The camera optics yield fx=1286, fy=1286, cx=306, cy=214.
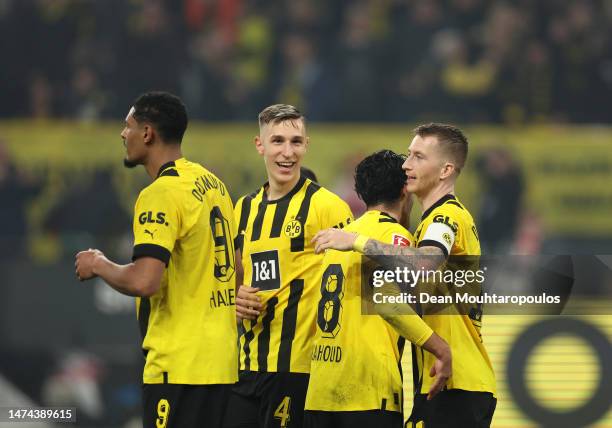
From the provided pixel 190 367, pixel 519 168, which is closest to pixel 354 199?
pixel 519 168

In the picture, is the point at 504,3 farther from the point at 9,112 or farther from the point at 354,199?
the point at 9,112

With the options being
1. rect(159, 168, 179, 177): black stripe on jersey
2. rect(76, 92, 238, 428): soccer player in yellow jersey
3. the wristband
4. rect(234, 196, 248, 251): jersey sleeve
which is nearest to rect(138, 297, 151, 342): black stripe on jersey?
rect(76, 92, 238, 428): soccer player in yellow jersey

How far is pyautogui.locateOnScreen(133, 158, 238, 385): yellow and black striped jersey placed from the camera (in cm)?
558

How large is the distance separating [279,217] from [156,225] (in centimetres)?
155

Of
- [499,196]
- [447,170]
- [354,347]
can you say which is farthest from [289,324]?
[499,196]

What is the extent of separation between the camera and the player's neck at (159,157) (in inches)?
229

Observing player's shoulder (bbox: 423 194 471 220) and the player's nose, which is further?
the player's nose

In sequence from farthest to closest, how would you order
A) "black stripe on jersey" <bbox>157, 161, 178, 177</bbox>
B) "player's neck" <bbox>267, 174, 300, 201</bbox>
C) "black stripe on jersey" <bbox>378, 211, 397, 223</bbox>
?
"player's neck" <bbox>267, 174, 300, 201</bbox>
"black stripe on jersey" <bbox>378, 211, 397, 223</bbox>
"black stripe on jersey" <bbox>157, 161, 178, 177</bbox>

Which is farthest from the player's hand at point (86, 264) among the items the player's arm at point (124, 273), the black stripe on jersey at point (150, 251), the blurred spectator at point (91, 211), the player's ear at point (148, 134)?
the blurred spectator at point (91, 211)

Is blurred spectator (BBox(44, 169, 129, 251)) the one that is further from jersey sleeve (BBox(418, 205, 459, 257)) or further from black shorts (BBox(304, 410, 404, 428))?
jersey sleeve (BBox(418, 205, 459, 257))

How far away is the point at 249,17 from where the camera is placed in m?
15.4

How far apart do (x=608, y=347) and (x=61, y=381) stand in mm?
6256

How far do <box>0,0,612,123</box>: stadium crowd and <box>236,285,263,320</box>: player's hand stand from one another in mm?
Result: 7893

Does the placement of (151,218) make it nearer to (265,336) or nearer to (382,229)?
(382,229)
